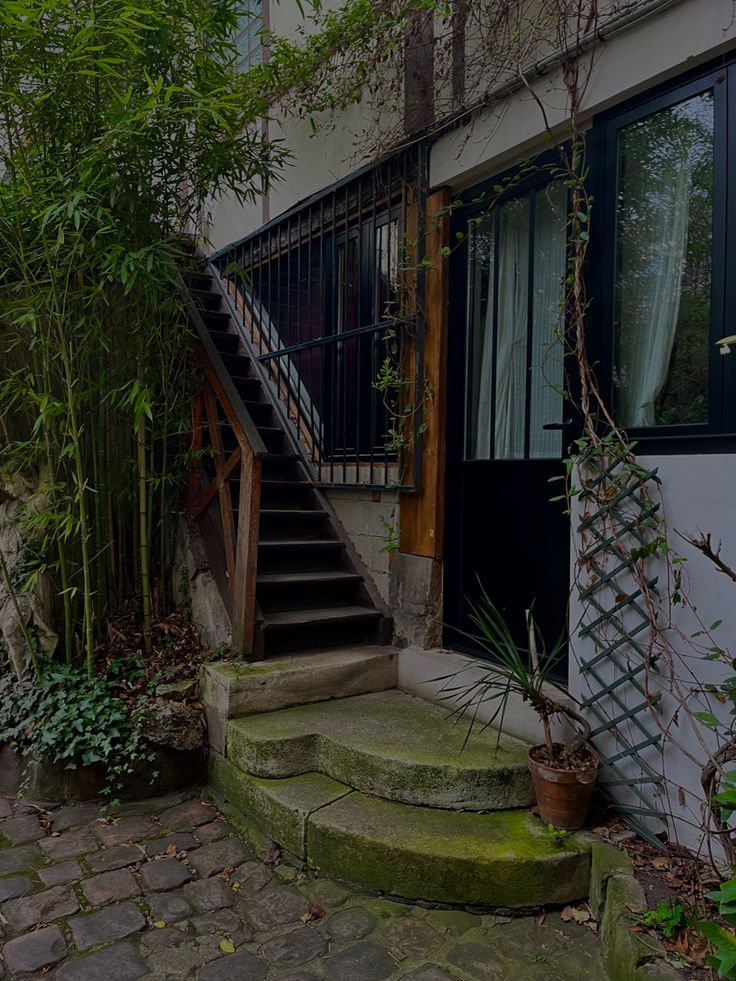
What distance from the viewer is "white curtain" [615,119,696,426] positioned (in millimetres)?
2586

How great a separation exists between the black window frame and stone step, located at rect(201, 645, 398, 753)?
184cm

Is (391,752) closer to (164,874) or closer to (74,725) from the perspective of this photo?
(164,874)

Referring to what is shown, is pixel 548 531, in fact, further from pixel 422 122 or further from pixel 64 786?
pixel 64 786

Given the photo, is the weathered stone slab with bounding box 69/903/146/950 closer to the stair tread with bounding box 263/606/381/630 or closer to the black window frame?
the stair tread with bounding box 263/606/381/630

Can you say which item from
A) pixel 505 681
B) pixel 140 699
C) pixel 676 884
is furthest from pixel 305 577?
pixel 676 884

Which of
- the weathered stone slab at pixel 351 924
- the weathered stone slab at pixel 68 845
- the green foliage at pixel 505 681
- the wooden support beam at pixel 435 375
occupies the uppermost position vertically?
the wooden support beam at pixel 435 375

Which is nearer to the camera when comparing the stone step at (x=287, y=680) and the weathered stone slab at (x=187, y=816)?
the weathered stone slab at (x=187, y=816)

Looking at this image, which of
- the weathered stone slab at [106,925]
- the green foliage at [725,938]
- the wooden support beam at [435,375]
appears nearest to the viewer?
the green foliage at [725,938]

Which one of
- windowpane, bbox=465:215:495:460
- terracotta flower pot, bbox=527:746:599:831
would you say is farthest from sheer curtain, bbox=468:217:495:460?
terracotta flower pot, bbox=527:746:599:831

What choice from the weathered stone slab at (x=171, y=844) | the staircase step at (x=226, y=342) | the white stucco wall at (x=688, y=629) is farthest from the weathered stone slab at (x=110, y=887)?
the staircase step at (x=226, y=342)

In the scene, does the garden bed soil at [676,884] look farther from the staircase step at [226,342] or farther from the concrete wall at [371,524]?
the staircase step at [226,342]

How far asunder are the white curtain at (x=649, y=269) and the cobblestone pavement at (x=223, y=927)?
1922mm

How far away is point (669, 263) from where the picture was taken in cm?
262

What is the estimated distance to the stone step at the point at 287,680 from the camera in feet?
10.6
